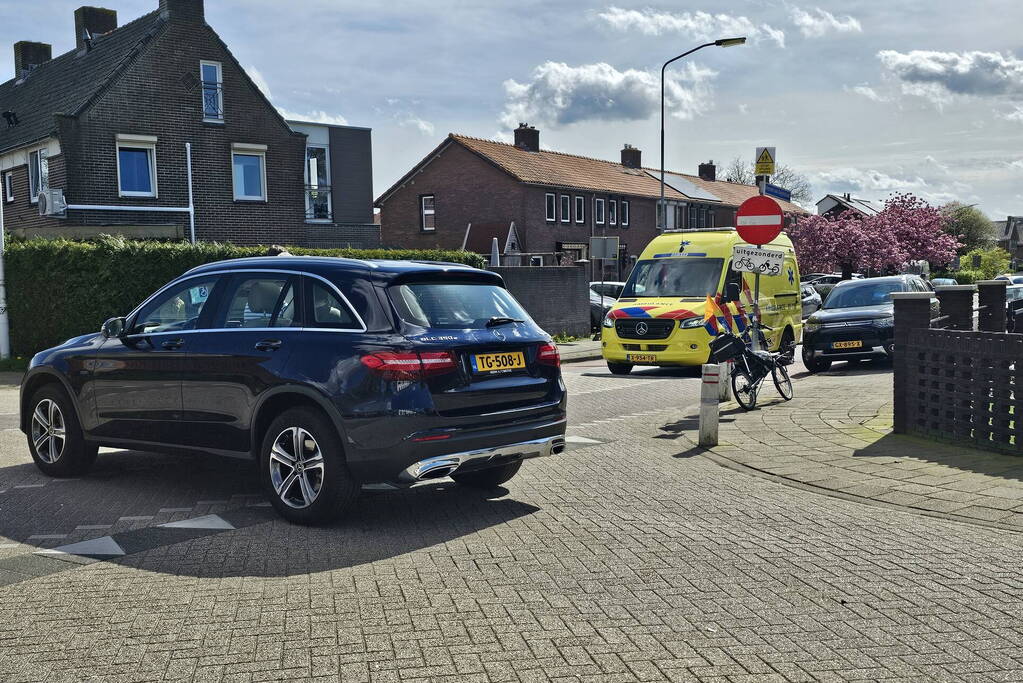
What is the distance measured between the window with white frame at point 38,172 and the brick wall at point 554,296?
14149 mm

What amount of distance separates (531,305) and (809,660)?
22.0 meters

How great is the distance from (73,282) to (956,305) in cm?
1451

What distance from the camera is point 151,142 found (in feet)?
97.6

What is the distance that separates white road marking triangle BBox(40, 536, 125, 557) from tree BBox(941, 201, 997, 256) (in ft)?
366

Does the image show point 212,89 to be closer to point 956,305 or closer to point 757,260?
point 757,260

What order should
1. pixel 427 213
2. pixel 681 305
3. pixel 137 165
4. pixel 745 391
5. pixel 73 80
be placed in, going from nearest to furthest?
pixel 745 391, pixel 681 305, pixel 137 165, pixel 73 80, pixel 427 213

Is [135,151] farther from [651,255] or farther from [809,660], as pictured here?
[809,660]

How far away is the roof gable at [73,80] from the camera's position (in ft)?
96.2

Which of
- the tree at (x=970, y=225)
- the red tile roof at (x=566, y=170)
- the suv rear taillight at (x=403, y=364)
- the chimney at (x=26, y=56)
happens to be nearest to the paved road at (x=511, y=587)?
the suv rear taillight at (x=403, y=364)

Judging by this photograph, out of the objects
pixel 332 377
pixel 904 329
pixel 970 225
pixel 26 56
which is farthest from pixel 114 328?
A: pixel 970 225

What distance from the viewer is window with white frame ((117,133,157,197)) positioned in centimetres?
2927

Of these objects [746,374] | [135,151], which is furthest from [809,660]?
[135,151]

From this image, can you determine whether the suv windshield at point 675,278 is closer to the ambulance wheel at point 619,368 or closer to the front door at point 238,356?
the ambulance wheel at point 619,368

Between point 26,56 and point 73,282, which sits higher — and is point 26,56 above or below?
above
